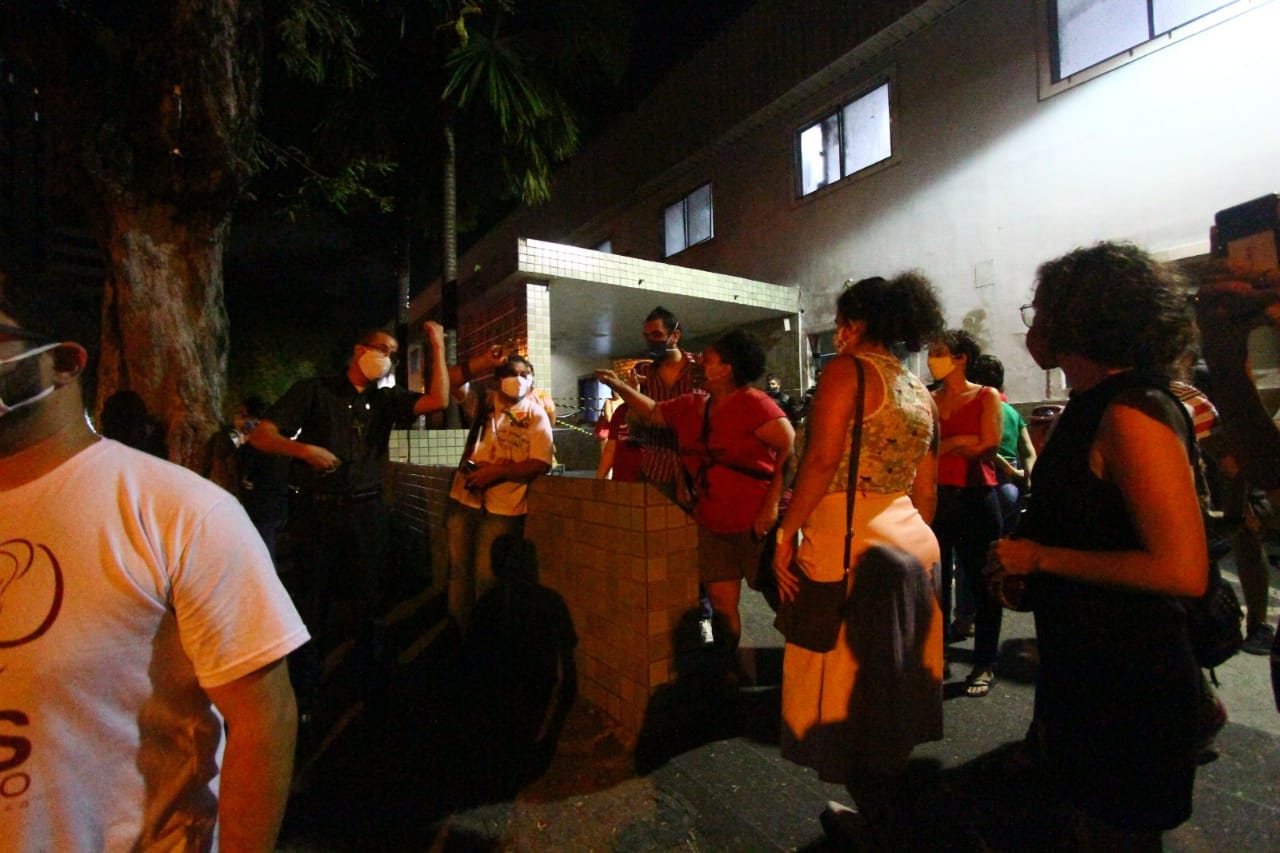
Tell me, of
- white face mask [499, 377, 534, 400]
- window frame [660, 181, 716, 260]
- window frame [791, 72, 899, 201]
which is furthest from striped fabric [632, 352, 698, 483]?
window frame [660, 181, 716, 260]

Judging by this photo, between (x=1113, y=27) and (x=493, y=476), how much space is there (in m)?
8.20

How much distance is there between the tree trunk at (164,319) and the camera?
207 inches

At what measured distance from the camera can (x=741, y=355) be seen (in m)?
3.08

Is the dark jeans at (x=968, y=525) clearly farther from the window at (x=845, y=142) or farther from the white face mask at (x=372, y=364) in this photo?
the window at (x=845, y=142)

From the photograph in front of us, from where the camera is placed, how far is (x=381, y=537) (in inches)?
141

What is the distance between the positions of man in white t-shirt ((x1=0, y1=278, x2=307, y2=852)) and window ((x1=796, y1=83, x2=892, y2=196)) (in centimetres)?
1014

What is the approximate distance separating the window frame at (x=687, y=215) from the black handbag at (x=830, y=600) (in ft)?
37.0

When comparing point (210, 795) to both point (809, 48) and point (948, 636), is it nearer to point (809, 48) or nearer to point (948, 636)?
point (948, 636)

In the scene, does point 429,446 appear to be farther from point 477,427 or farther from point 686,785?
point 686,785

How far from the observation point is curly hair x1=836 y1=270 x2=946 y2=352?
2105 mm

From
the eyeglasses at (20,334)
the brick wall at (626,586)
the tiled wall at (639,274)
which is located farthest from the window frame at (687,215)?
the eyeglasses at (20,334)

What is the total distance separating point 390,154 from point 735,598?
9953 millimetres

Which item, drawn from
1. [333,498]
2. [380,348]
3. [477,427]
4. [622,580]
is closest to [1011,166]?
[477,427]

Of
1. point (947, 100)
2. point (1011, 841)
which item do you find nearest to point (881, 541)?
point (1011, 841)
